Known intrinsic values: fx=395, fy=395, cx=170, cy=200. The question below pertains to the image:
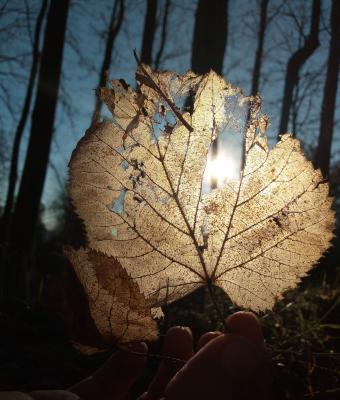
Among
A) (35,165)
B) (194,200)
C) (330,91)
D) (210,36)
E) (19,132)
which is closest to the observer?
(194,200)

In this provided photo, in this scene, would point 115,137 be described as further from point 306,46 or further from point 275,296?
point 306,46

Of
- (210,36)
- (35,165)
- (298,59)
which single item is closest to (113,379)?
(210,36)

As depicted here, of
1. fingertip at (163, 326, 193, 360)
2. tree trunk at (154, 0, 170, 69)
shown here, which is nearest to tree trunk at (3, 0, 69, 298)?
fingertip at (163, 326, 193, 360)

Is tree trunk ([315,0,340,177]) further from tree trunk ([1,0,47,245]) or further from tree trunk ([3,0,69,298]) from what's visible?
tree trunk ([1,0,47,245])

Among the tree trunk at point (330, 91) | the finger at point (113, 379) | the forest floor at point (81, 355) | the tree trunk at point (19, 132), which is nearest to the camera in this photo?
the finger at point (113, 379)

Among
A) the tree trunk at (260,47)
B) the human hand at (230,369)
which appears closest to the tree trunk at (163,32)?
the tree trunk at (260,47)

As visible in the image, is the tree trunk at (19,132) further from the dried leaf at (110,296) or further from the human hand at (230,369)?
the human hand at (230,369)

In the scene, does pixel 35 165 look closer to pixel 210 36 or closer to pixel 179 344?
pixel 210 36
